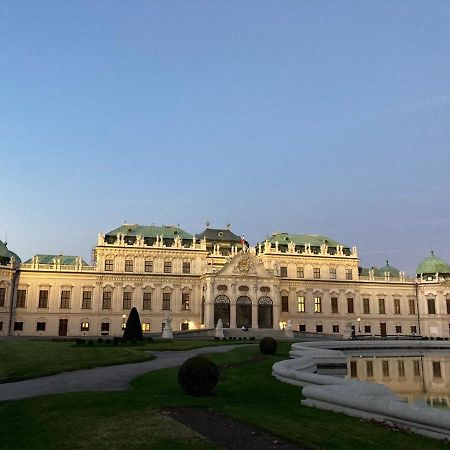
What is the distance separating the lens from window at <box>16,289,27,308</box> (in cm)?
7131

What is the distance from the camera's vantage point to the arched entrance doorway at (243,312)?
74.1 m

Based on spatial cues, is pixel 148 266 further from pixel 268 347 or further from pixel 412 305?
pixel 412 305

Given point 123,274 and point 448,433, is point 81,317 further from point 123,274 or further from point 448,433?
point 448,433

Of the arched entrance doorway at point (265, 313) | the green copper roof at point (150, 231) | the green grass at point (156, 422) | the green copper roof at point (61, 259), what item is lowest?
the green grass at point (156, 422)

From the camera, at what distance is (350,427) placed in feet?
41.4

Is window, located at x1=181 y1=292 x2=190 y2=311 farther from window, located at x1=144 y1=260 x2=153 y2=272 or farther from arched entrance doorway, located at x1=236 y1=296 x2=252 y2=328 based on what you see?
arched entrance doorway, located at x1=236 y1=296 x2=252 y2=328

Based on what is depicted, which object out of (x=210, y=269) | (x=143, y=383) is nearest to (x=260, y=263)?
(x=210, y=269)

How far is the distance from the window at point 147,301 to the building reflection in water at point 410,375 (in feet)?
144

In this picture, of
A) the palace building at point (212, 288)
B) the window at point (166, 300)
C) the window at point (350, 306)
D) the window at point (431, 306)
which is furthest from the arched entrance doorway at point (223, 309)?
the window at point (431, 306)

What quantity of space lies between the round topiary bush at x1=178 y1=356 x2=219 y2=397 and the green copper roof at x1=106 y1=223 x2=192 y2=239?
6308 centimetres

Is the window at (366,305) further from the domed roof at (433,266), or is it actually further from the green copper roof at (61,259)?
the green copper roof at (61,259)

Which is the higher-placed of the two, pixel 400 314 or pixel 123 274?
pixel 123 274

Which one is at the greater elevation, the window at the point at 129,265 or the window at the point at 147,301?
the window at the point at 129,265

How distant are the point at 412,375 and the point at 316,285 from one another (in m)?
57.1
